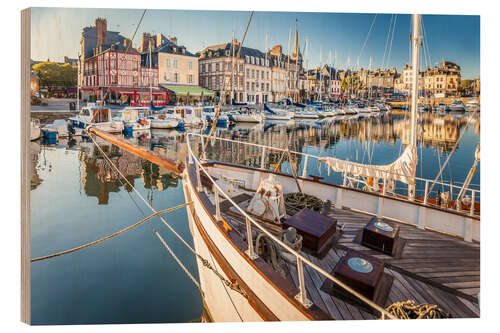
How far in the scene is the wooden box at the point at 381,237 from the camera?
264cm

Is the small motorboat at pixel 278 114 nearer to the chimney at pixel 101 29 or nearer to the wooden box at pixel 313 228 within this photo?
the chimney at pixel 101 29

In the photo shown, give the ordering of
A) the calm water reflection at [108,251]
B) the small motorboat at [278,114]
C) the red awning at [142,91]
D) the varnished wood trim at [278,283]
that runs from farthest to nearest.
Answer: the small motorboat at [278,114] < the red awning at [142,91] < the calm water reflection at [108,251] < the varnished wood trim at [278,283]

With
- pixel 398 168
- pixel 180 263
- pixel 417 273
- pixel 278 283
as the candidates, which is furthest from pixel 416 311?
pixel 180 263

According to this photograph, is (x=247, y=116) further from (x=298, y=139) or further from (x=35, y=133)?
(x=35, y=133)

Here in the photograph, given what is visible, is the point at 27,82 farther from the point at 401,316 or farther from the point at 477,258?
the point at 477,258

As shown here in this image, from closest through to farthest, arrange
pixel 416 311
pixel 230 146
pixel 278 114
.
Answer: pixel 416 311, pixel 230 146, pixel 278 114

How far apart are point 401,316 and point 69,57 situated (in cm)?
476

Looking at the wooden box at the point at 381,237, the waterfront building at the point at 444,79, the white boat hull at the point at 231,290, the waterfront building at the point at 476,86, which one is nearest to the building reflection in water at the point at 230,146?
the waterfront building at the point at 476,86

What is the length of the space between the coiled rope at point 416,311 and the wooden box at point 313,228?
0.76m

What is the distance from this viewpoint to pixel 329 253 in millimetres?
2656

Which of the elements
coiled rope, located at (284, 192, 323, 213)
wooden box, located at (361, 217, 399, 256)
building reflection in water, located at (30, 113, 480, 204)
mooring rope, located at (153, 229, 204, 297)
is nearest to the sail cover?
building reflection in water, located at (30, 113, 480, 204)

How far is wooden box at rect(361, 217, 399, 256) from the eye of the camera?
2.64 meters

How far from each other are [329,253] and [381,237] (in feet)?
1.61

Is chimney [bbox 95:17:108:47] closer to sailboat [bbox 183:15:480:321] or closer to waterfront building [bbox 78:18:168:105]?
waterfront building [bbox 78:18:168:105]
